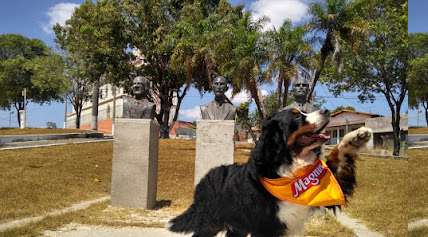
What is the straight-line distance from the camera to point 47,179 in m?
9.98

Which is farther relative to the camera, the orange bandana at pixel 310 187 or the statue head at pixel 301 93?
the statue head at pixel 301 93

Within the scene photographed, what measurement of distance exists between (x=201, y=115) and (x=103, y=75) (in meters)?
18.6

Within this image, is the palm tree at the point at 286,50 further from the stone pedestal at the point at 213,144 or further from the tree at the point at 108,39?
the tree at the point at 108,39

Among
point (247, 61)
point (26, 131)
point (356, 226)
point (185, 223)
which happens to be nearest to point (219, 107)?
point (356, 226)

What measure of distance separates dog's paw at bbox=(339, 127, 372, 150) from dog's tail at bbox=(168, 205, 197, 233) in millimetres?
1763

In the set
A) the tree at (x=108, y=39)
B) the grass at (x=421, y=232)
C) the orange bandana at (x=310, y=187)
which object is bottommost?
the grass at (x=421, y=232)

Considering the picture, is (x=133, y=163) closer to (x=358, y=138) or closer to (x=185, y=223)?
(x=185, y=223)

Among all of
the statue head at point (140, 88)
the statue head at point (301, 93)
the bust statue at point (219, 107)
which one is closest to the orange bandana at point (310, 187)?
the statue head at point (301, 93)

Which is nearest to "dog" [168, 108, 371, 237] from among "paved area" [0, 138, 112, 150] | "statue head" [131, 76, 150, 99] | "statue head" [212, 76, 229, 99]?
"statue head" [212, 76, 229, 99]

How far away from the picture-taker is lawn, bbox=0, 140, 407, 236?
6.73 metres

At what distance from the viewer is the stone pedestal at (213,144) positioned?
9023 mm

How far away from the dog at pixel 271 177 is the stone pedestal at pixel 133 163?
4.23m

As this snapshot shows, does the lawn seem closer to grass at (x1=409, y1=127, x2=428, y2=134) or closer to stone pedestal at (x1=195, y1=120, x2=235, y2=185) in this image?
stone pedestal at (x1=195, y1=120, x2=235, y2=185)

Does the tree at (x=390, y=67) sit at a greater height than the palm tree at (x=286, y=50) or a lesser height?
→ lesser
